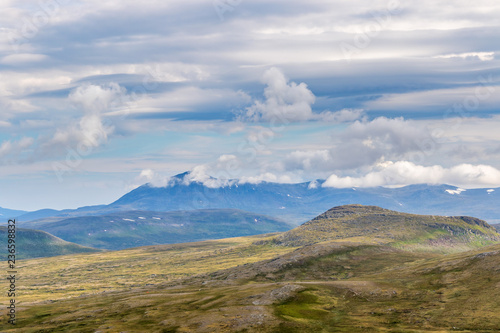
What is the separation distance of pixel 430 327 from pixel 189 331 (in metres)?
66.8

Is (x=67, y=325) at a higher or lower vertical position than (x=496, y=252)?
lower

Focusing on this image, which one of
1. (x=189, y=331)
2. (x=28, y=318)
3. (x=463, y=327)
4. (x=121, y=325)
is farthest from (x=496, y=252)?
(x=28, y=318)

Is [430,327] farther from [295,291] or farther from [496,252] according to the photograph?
[496,252]

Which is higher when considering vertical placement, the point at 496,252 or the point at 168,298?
the point at 496,252

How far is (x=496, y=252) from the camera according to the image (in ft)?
633

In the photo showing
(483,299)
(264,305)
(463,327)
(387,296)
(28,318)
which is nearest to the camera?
(463,327)

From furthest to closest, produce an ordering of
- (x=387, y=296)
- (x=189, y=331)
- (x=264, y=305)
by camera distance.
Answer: (x=387, y=296)
(x=264, y=305)
(x=189, y=331)

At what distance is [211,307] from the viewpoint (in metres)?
162

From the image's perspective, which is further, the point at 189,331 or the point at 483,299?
the point at 483,299

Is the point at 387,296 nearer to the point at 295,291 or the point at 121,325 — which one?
the point at 295,291

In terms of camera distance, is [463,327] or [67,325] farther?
[67,325]

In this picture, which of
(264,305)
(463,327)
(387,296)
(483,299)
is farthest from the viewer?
(387,296)

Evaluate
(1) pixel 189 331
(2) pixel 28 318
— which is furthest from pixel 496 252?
(2) pixel 28 318

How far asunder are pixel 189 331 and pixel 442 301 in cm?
8380
